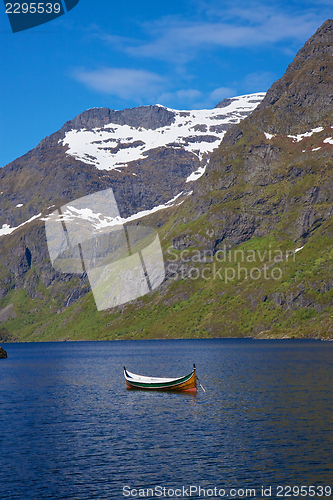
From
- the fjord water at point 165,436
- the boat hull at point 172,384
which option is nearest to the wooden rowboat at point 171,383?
the boat hull at point 172,384

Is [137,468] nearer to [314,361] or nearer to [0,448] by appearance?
[0,448]

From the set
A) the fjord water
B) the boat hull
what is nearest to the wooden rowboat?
the boat hull

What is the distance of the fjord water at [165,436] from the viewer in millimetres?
43562

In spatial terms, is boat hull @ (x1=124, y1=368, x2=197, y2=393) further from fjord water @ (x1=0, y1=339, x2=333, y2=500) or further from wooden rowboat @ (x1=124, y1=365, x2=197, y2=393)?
fjord water @ (x1=0, y1=339, x2=333, y2=500)

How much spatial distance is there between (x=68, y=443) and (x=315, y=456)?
27.1 metres

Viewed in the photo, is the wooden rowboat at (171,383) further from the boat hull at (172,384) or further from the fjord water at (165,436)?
the fjord water at (165,436)

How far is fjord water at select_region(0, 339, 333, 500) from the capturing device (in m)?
43.6

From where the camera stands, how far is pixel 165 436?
58812 millimetres

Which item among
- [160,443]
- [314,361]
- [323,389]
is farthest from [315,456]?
[314,361]

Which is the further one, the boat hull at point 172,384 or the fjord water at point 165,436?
the boat hull at point 172,384

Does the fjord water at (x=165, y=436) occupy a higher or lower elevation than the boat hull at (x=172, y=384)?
higher

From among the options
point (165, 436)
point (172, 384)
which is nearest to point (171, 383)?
point (172, 384)

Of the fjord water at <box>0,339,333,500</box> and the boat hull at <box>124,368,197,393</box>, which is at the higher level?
the fjord water at <box>0,339,333,500</box>

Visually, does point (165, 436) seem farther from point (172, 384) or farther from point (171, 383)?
point (172, 384)
